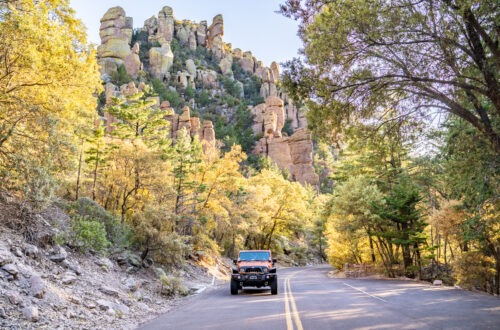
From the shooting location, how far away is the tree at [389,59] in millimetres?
8781

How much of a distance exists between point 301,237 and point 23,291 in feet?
233

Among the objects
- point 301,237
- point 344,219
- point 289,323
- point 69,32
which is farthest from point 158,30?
point 289,323

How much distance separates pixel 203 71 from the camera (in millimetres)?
119000

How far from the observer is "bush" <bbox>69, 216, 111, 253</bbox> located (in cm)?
1394

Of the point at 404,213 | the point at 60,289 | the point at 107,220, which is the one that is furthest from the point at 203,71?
the point at 60,289

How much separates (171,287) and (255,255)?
3.96 meters

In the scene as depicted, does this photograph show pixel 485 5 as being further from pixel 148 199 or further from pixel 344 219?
pixel 344 219

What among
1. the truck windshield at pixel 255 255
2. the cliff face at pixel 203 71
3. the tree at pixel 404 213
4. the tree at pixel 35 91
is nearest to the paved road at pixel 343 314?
the truck windshield at pixel 255 255

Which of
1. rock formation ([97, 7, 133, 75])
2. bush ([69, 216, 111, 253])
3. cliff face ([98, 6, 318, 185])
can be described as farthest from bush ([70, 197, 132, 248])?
rock formation ([97, 7, 133, 75])

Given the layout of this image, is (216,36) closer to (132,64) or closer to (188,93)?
(188,93)

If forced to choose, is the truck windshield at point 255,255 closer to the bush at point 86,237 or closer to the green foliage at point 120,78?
the bush at point 86,237

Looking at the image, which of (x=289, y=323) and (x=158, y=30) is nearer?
(x=289, y=323)

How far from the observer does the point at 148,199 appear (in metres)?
22.7

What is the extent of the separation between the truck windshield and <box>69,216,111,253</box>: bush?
6011 millimetres
